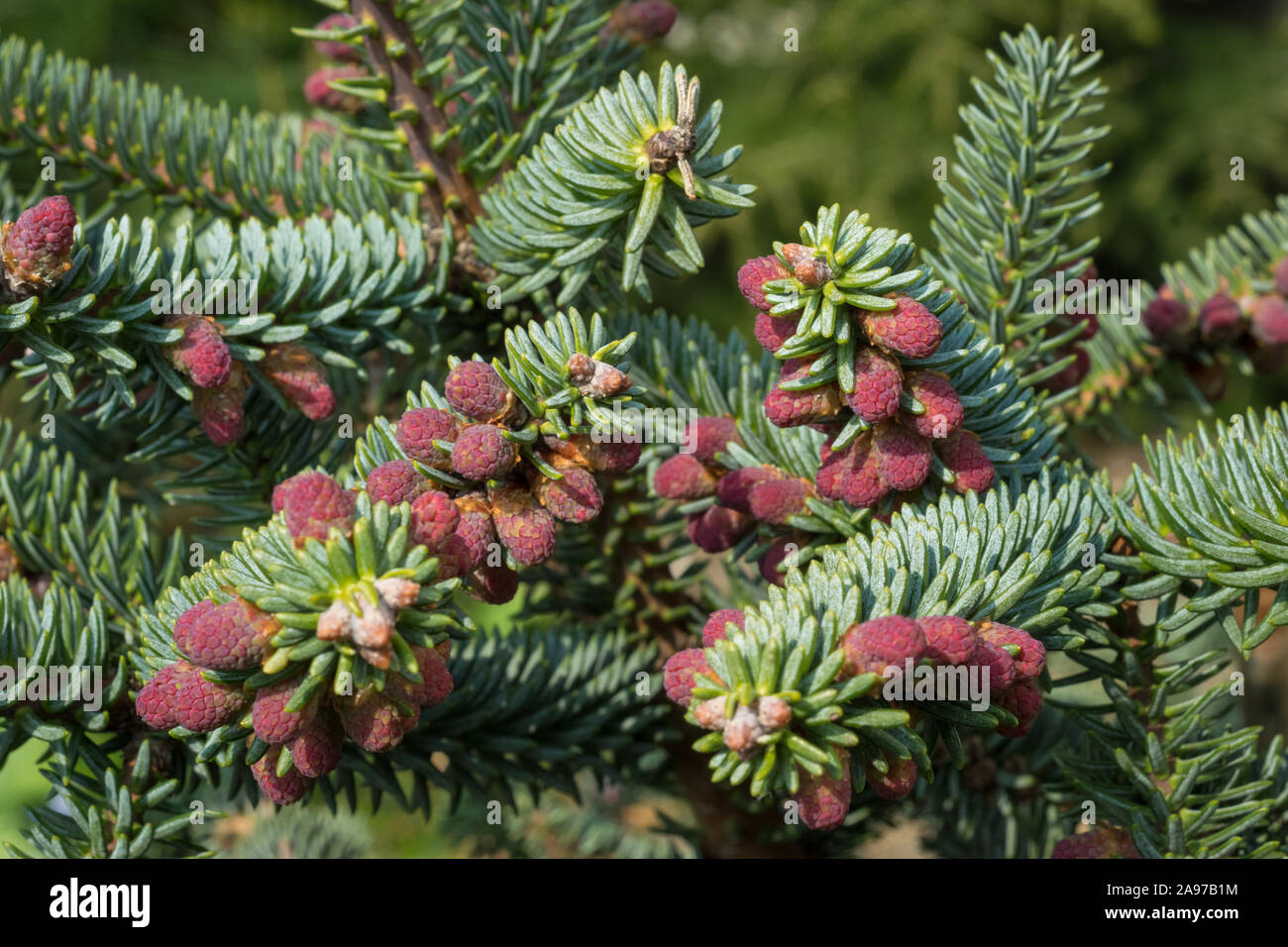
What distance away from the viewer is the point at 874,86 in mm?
3227

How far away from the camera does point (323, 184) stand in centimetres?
88

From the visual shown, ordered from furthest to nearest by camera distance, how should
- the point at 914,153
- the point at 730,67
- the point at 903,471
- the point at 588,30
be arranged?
the point at 730,67 < the point at 914,153 < the point at 588,30 < the point at 903,471

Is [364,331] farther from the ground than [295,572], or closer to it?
farther from the ground

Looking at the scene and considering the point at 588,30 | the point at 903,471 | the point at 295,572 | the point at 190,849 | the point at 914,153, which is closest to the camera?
the point at 295,572

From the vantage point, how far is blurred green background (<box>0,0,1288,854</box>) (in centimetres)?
296

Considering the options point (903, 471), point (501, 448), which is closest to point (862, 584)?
point (903, 471)

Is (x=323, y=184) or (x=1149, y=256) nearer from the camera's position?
(x=323, y=184)

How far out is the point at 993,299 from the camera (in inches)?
31.4

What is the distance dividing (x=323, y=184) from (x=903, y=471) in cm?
54

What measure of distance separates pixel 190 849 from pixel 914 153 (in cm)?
273

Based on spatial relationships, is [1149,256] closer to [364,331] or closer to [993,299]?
[993,299]

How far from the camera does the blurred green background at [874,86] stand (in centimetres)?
296
